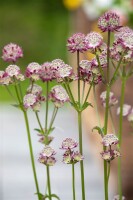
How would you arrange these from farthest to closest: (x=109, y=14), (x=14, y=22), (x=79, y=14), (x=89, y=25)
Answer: (x=14, y=22)
(x=79, y=14)
(x=89, y=25)
(x=109, y=14)

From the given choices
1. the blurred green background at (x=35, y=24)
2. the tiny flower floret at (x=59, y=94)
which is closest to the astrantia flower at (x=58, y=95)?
the tiny flower floret at (x=59, y=94)

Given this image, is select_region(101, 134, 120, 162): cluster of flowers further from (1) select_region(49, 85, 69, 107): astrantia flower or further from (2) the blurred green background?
(2) the blurred green background

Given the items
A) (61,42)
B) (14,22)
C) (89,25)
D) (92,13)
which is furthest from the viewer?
(14,22)

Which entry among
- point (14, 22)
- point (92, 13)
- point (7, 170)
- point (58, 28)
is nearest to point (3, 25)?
point (14, 22)

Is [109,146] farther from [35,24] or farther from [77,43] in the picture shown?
[35,24]

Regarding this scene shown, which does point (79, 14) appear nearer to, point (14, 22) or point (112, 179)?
point (112, 179)

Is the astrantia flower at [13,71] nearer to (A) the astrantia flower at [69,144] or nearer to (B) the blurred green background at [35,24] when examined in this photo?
(A) the astrantia flower at [69,144]

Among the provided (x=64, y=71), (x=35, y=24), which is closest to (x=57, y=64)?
(x=64, y=71)
